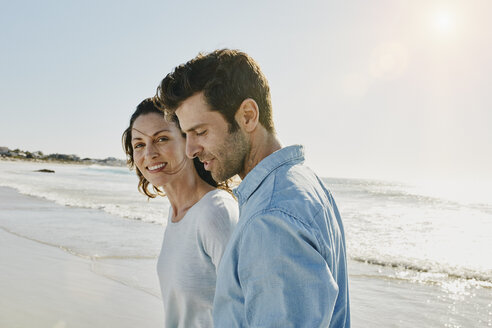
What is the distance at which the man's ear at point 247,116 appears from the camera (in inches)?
61.2

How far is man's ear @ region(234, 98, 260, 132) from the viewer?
5.10 ft

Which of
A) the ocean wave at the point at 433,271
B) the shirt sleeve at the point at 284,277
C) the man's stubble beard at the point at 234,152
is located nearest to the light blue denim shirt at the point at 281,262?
the shirt sleeve at the point at 284,277

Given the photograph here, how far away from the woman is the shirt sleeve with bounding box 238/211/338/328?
3.72 feet

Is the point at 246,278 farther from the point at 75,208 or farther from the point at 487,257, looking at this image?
the point at 75,208

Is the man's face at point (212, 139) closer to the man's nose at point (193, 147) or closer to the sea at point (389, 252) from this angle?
the man's nose at point (193, 147)

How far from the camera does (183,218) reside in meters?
2.55

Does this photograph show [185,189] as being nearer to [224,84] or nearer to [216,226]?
[216,226]

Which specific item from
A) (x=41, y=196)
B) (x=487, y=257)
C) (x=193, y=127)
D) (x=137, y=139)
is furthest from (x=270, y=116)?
(x=41, y=196)

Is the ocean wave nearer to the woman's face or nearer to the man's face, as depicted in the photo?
the woman's face

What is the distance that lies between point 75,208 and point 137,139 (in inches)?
553

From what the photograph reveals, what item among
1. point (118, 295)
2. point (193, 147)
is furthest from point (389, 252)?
point (193, 147)

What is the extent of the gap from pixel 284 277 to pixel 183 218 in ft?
5.29

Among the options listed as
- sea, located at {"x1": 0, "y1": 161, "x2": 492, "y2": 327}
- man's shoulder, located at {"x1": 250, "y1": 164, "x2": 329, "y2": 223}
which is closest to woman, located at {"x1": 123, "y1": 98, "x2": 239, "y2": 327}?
man's shoulder, located at {"x1": 250, "y1": 164, "x2": 329, "y2": 223}

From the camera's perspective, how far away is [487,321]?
5918mm
